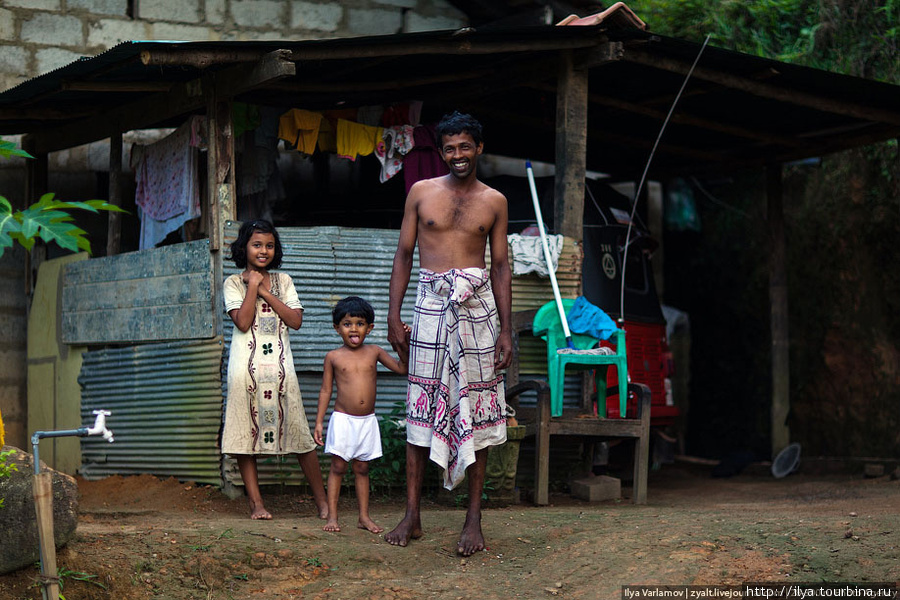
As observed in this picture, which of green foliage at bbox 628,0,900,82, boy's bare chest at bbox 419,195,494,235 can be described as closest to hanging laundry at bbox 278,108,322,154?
boy's bare chest at bbox 419,195,494,235

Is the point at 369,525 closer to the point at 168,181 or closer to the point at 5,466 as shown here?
the point at 5,466

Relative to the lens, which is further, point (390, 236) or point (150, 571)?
point (390, 236)

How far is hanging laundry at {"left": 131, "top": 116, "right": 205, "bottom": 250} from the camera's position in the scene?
769 centimetres

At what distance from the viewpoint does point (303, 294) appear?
723 centimetres

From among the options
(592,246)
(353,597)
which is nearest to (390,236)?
(592,246)

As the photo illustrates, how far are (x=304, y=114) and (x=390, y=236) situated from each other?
1184 millimetres

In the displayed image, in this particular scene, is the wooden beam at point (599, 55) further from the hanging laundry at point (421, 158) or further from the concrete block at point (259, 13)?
the concrete block at point (259, 13)

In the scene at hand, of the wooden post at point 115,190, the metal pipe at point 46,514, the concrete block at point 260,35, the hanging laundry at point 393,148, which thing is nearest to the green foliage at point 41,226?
the metal pipe at point 46,514

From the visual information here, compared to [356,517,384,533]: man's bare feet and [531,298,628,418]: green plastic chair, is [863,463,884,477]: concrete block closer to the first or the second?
[531,298,628,418]: green plastic chair

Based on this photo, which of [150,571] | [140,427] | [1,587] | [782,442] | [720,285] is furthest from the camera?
[720,285]

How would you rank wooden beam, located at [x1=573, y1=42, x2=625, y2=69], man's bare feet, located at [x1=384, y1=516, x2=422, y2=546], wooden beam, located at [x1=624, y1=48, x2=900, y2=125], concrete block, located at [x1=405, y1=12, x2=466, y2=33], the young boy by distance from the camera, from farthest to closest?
1. concrete block, located at [x1=405, y1=12, x2=466, y2=33]
2. wooden beam, located at [x1=624, y1=48, x2=900, y2=125]
3. wooden beam, located at [x1=573, y1=42, x2=625, y2=69]
4. the young boy
5. man's bare feet, located at [x1=384, y1=516, x2=422, y2=546]

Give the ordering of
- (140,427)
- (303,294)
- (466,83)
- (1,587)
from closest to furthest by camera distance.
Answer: (1,587), (303,294), (140,427), (466,83)

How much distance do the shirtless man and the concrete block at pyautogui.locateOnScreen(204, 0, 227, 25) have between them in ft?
17.1

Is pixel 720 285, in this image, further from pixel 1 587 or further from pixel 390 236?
pixel 1 587
